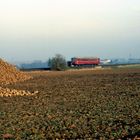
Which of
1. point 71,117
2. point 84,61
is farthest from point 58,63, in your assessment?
point 71,117

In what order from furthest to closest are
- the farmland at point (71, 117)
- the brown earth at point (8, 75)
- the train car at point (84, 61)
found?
the train car at point (84, 61) → the brown earth at point (8, 75) → the farmland at point (71, 117)

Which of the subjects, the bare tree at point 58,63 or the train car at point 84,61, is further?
the train car at point 84,61

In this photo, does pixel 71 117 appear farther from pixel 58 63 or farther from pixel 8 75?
pixel 58 63

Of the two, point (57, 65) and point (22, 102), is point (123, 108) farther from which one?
point (57, 65)

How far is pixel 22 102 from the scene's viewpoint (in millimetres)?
31500

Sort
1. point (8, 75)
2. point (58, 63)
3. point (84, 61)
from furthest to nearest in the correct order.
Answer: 1. point (84, 61)
2. point (58, 63)
3. point (8, 75)

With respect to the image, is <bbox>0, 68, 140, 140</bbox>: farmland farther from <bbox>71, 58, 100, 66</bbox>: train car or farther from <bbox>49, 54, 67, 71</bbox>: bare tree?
<bbox>71, 58, 100, 66</bbox>: train car

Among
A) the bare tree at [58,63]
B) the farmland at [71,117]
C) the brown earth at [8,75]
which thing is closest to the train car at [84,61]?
the bare tree at [58,63]

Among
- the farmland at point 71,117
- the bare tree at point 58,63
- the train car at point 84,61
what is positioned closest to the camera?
the farmland at point 71,117

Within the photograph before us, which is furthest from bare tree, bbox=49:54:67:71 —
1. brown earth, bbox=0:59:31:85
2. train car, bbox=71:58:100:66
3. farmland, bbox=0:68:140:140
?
farmland, bbox=0:68:140:140

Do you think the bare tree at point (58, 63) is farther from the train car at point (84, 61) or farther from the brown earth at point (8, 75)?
the brown earth at point (8, 75)

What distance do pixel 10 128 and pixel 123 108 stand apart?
8.05m

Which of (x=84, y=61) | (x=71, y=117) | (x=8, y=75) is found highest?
(x=84, y=61)

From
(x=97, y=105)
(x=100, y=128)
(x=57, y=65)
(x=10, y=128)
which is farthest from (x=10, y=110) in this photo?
(x=57, y=65)
